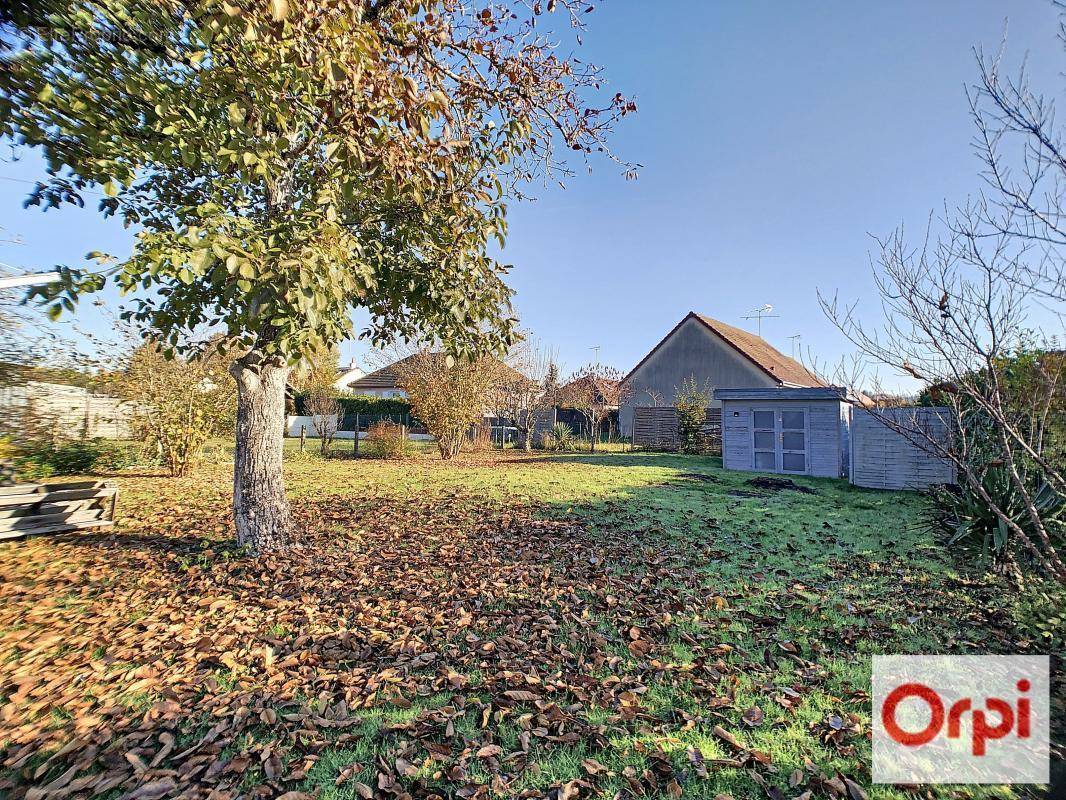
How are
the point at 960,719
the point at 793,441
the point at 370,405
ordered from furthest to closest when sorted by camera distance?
the point at 370,405 → the point at 793,441 → the point at 960,719

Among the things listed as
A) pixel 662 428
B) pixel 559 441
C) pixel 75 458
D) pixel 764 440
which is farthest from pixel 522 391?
pixel 75 458

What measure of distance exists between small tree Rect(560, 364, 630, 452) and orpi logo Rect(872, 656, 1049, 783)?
19.4 meters

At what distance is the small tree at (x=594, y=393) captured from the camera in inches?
949

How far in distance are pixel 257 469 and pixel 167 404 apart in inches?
348

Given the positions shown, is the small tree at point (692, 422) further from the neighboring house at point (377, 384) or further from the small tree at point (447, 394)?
the neighboring house at point (377, 384)

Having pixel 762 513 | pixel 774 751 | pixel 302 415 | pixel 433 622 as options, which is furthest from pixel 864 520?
pixel 302 415

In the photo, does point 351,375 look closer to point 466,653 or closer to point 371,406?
point 371,406

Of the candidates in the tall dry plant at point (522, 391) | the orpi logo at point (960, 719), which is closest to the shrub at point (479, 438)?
the tall dry plant at point (522, 391)

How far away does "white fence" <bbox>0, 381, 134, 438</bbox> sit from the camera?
6562 mm

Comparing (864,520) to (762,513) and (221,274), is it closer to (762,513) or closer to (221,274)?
(762,513)

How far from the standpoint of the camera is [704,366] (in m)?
25.5

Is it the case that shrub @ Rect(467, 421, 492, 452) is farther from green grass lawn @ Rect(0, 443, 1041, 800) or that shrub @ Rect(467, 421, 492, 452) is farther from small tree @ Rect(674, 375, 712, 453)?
green grass lawn @ Rect(0, 443, 1041, 800)

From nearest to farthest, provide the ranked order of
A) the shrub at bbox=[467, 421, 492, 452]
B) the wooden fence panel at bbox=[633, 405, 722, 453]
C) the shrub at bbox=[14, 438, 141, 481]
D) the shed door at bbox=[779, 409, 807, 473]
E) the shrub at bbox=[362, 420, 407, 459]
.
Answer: the shrub at bbox=[14, 438, 141, 481] → the shed door at bbox=[779, 409, 807, 473] → the shrub at bbox=[362, 420, 407, 459] → the shrub at bbox=[467, 421, 492, 452] → the wooden fence panel at bbox=[633, 405, 722, 453]

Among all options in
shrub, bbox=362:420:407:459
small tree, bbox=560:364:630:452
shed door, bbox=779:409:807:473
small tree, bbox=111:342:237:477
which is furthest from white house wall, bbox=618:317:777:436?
small tree, bbox=111:342:237:477
